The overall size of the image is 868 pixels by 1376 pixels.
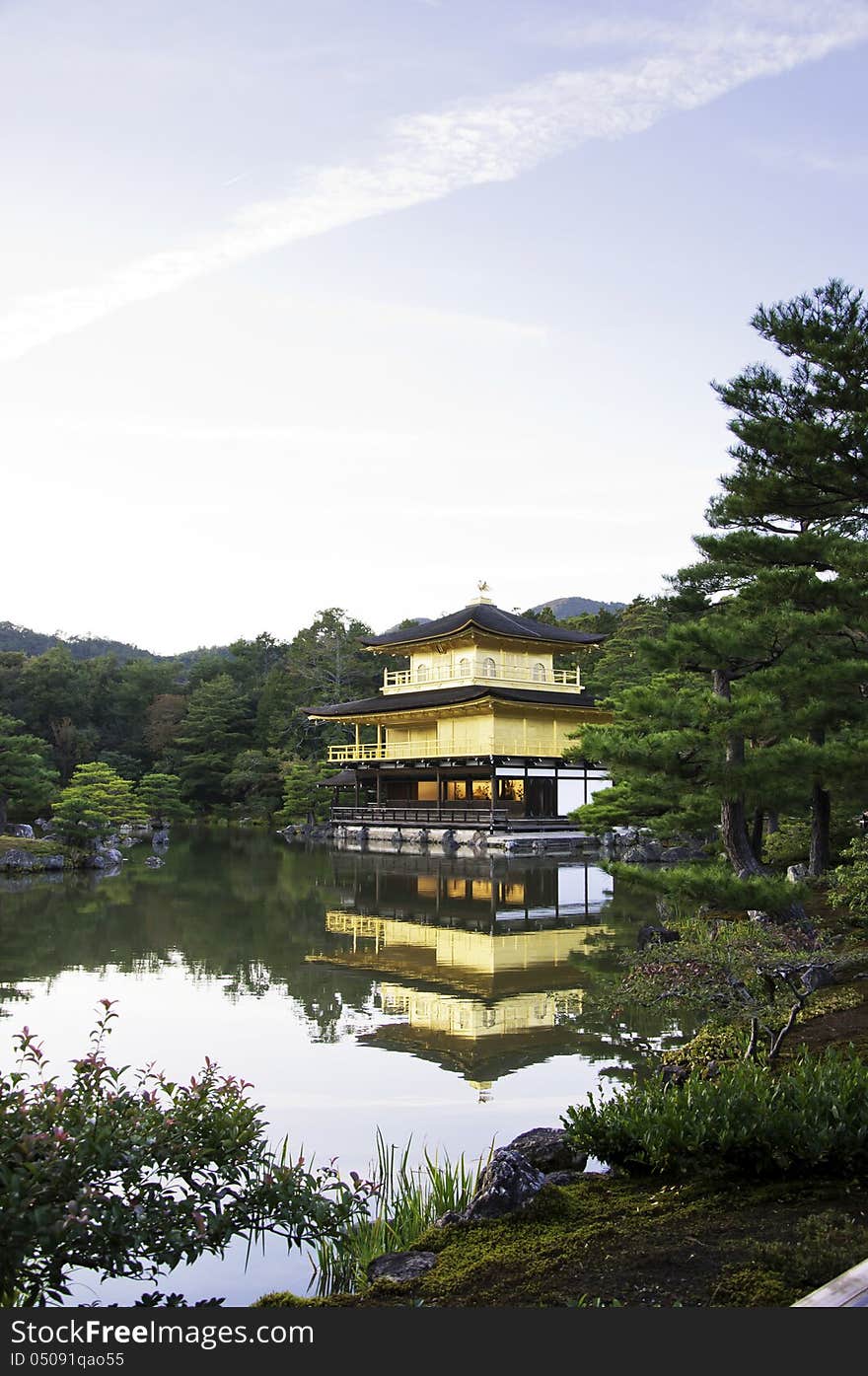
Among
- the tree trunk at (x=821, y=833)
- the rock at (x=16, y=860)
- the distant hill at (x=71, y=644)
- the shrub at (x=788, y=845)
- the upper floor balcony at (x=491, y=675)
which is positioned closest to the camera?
the tree trunk at (x=821, y=833)

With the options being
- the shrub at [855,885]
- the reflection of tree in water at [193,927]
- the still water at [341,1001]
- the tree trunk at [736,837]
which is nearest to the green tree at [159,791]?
the reflection of tree in water at [193,927]

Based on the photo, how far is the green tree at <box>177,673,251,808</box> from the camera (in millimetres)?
41594

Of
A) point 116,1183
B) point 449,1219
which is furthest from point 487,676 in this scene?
point 116,1183

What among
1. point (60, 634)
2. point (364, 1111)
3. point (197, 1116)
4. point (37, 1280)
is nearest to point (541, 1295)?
point (197, 1116)

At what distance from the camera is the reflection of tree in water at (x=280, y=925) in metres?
8.69

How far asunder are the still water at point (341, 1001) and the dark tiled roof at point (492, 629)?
1283 cm

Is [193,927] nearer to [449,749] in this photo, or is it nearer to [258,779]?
[449,749]

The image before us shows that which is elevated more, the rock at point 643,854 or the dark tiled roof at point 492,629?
the dark tiled roof at point 492,629

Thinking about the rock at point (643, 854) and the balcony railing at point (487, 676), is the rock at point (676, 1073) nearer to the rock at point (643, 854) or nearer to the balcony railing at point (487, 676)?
the rock at point (643, 854)

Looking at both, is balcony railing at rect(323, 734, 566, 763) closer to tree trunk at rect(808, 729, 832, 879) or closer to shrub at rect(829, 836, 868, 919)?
tree trunk at rect(808, 729, 832, 879)

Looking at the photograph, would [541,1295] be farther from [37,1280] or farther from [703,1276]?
[37,1280]

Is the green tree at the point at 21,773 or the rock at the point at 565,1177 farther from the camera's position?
the green tree at the point at 21,773

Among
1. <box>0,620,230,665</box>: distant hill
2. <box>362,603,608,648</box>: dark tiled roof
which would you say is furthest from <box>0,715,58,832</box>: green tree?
<box>0,620,230,665</box>: distant hill

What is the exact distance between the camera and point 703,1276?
10.6 feet
